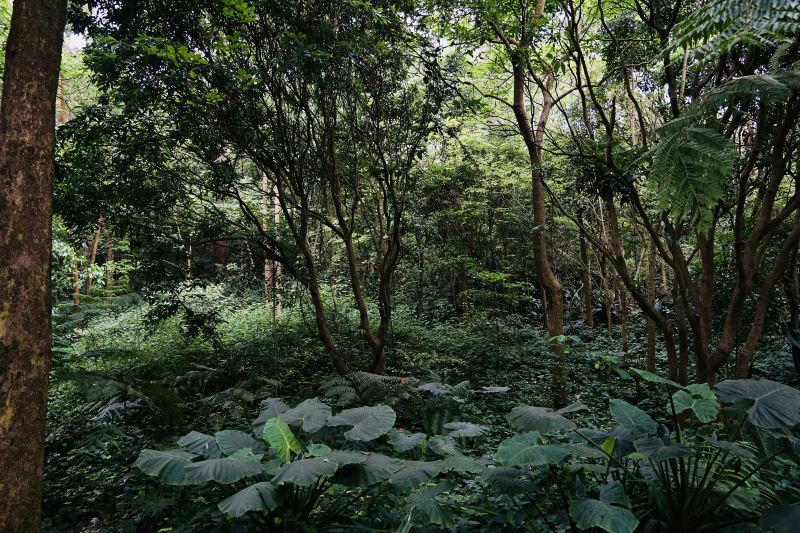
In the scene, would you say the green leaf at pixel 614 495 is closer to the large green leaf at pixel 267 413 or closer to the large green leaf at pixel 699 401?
the large green leaf at pixel 699 401

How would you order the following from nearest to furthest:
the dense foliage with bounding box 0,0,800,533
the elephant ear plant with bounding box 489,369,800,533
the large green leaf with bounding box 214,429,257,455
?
the elephant ear plant with bounding box 489,369,800,533, the dense foliage with bounding box 0,0,800,533, the large green leaf with bounding box 214,429,257,455

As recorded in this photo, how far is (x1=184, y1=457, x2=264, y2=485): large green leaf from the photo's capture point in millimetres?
2350

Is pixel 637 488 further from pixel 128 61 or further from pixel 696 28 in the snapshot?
pixel 128 61

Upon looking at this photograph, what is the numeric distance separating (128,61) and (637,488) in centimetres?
566

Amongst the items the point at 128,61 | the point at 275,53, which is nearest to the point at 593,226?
the point at 275,53

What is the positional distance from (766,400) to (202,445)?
331 cm

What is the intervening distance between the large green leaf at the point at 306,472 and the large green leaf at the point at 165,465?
51cm

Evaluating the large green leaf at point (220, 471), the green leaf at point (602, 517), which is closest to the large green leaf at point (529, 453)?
the green leaf at point (602, 517)

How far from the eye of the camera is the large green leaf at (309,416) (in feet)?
9.74

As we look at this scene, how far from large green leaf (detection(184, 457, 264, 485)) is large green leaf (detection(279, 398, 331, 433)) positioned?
0.49 meters

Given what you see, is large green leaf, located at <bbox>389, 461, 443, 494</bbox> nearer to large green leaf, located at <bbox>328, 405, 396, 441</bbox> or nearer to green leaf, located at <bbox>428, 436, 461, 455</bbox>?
large green leaf, located at <bbox>328, 405, 396, 441</bbox>

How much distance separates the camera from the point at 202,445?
9.44 ft

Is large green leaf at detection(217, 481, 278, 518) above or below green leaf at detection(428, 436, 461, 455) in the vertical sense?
above

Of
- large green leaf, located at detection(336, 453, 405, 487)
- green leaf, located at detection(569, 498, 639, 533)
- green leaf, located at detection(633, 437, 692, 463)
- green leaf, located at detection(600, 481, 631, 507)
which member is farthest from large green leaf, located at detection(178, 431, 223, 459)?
green leaf, located at detection(633, 437, 692, 463)
